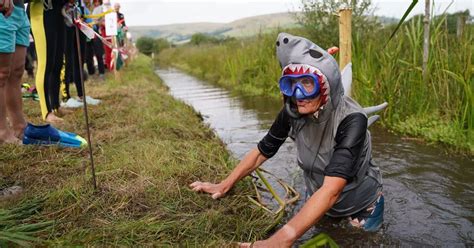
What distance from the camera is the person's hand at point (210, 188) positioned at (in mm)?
2588

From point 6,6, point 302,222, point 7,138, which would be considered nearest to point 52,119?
point 7,138

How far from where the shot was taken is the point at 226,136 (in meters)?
5.33

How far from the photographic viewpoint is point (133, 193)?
244 centimetres

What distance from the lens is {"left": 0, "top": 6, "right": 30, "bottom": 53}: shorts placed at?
2881 mm

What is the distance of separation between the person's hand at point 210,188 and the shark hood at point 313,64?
0.87 m

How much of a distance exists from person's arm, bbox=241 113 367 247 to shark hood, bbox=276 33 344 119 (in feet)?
0.51

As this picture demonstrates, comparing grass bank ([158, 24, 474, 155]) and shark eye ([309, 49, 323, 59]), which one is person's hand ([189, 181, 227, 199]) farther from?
grass bank ([158, 24, 474, 155])

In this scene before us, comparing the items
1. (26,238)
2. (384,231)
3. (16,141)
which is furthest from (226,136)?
(26,238)

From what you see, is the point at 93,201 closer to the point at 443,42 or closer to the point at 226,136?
the point at 226,136

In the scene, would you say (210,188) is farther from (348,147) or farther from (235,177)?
(348,147)

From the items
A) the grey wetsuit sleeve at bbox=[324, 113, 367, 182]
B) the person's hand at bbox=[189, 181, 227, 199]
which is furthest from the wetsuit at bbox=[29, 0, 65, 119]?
the grey wetsuit sleeve at bbox=[324, 113, 367, 182]

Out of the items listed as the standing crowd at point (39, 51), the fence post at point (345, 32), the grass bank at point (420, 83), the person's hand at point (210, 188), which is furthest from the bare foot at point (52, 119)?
the grass bank at point (420, 83)

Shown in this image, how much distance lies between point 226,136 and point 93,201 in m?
3.10

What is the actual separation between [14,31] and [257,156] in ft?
6.57
